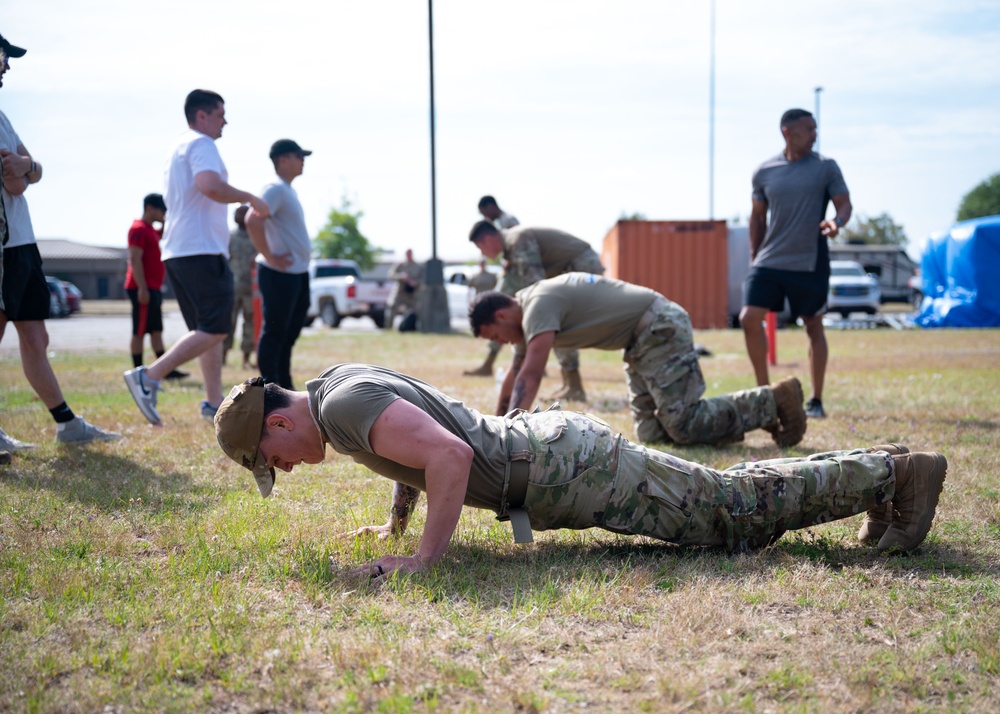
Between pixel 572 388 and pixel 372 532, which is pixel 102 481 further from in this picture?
pixel 572 388

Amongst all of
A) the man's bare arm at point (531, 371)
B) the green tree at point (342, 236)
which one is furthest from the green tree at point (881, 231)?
the man's bare arm at point (531, 371)

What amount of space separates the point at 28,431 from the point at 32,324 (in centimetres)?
110

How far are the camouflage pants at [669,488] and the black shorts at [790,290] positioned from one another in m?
3.69

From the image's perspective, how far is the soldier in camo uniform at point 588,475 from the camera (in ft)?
9.50

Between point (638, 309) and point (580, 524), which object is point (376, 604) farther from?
point (638, 309)

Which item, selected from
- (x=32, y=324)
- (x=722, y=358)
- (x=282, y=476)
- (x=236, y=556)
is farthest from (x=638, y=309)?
(x=722, y=358)

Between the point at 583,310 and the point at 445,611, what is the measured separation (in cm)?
288

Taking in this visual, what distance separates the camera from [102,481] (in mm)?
Result: 4234

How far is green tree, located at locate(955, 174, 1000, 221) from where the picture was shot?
75562mm

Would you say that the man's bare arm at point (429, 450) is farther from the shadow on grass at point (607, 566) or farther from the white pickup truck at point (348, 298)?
the white pickup truck at point (348, 298)

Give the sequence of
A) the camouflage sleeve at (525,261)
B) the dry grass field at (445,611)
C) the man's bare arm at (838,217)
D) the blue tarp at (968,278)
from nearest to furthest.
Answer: the dry grass field at (445,611)
the man's bare arm at (838,217)
the camouflage sleeve at (525,261)
the blue tarp at (968,278)

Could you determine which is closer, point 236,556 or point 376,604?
point 376,604

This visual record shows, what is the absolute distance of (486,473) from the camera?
3.02m

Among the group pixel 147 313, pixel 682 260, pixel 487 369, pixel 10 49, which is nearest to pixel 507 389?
pixel 10 49
